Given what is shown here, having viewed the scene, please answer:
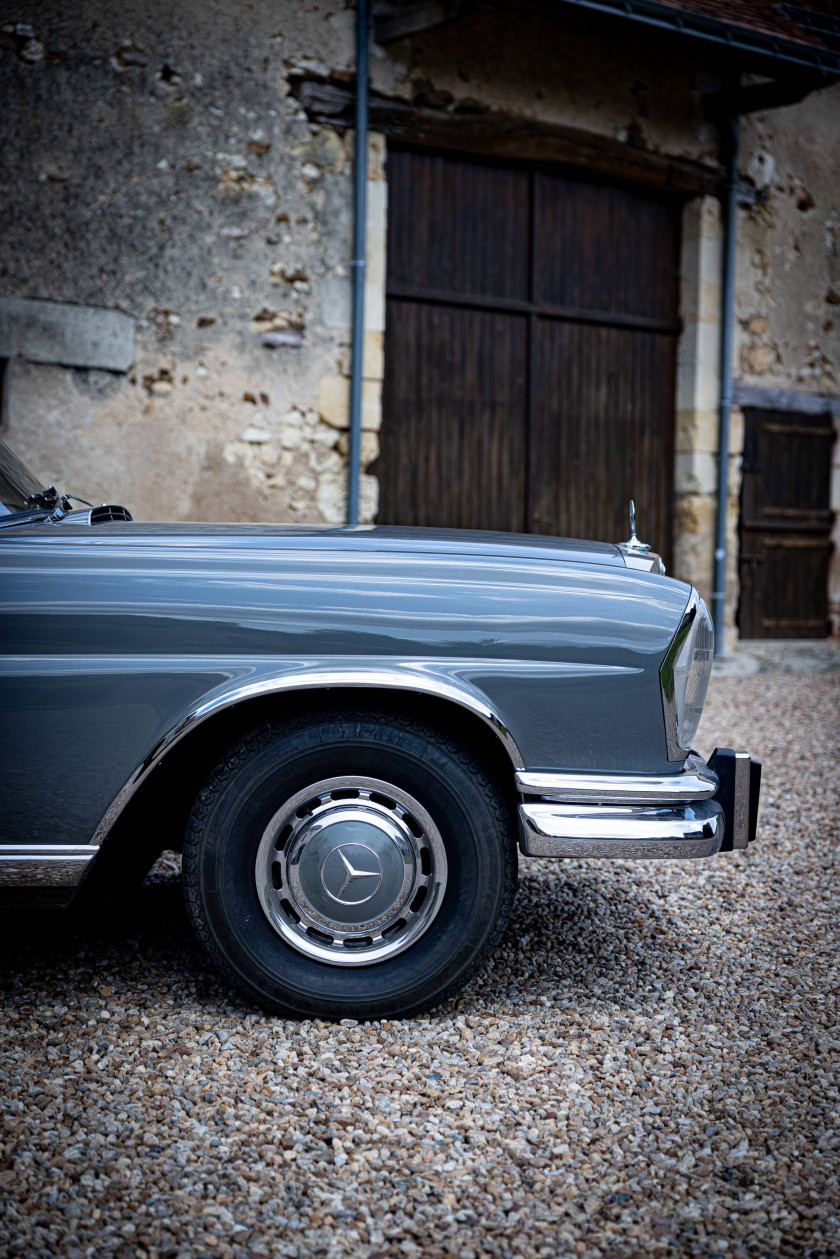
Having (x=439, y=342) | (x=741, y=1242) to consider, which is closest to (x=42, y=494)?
(x=741, y=1242)

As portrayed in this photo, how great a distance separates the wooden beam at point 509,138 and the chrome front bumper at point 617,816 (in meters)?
6.66

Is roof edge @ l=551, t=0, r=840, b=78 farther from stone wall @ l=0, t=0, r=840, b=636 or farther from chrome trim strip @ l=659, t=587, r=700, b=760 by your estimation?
chrome trim strip @ l=659, t=587, r=700, b=760

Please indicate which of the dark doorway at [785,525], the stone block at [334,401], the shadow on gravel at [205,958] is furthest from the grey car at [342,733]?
the dark doorway at [785,525]

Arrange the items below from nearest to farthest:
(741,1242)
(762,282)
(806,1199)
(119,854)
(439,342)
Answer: (741,1242)
(806,1199)
(119,854)
(439,342)
(762,282)

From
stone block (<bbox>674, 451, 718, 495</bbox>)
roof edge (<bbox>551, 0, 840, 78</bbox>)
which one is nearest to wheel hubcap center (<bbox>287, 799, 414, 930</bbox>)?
roof edge (<bbox>551, 0, 840, 78</bbox>)

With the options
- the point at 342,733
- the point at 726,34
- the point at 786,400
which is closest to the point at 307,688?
the point at 342,733

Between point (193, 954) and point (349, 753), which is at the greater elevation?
point (349, 753)

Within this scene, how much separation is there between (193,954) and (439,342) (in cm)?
648

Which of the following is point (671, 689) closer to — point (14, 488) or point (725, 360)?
point (14, 488)

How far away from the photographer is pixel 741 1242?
5.63 feet

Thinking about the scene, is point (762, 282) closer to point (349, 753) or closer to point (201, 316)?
point (201, 316)

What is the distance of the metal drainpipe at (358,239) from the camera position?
298 inches

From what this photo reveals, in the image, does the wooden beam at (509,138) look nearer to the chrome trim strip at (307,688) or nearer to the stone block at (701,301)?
the stone block at (701,301)

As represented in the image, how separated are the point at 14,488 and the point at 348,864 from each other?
4.36 feet
